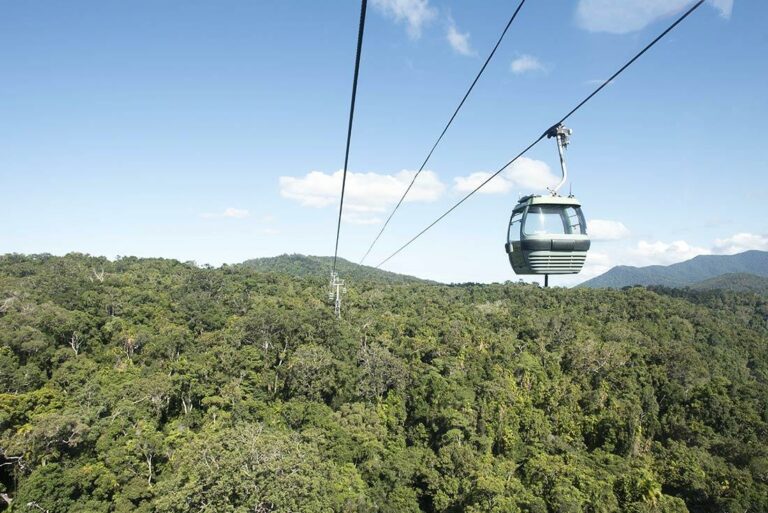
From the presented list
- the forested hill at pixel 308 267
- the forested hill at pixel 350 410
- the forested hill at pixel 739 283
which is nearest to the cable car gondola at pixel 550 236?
the forested hill at pixel 350 410

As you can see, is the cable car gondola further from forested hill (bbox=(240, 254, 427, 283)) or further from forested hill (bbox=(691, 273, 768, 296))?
forested hill (bbox=(691, 273, 768, 296))

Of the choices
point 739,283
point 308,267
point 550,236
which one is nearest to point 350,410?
point 550,236

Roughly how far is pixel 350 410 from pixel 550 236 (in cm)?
2506

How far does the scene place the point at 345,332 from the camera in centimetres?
4259

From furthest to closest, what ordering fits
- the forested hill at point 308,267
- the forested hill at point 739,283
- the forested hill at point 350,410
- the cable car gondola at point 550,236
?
the forested hill at point 739,283 → the forested hill at point 308,267 → the forested hill at point 350,410 → the cable car gondola at point 550,236

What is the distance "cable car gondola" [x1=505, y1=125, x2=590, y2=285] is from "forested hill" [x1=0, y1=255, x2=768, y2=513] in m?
14.9

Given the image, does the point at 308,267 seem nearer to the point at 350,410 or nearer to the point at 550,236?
the point at 350,410

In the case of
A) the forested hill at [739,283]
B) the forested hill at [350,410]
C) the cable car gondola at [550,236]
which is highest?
Answer: the forested hill at [739,283]

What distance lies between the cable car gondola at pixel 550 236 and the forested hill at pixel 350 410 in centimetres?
1491

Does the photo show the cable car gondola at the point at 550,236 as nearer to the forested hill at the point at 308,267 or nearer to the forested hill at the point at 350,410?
the forested hill at the point at 350,410

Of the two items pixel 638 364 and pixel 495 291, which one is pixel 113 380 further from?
pixel 495 291

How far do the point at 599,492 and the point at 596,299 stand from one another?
57.0m

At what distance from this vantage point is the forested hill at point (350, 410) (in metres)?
21.1

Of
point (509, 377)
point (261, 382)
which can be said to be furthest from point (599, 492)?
point (261, 382)
